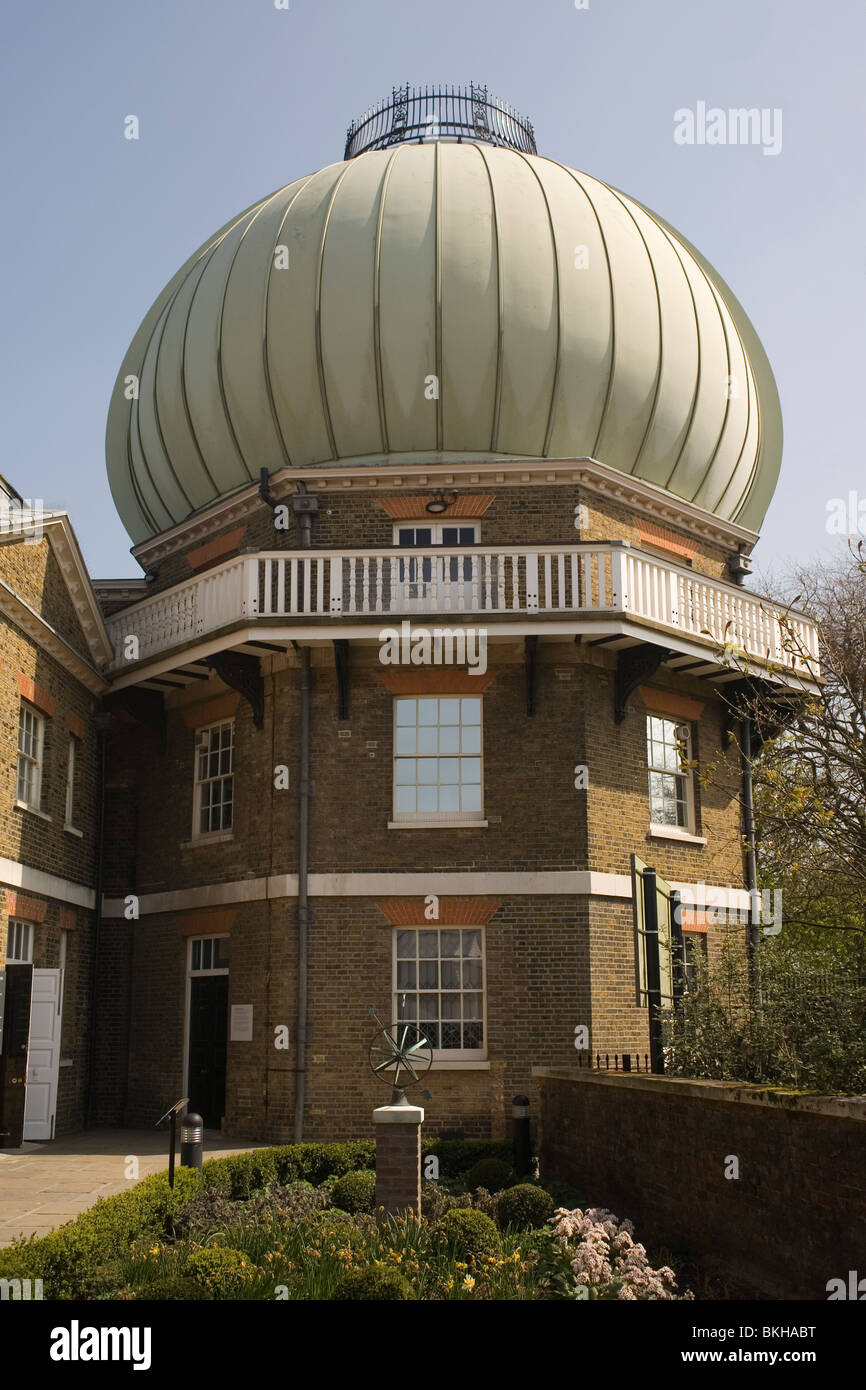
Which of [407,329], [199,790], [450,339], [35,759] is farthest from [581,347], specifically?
[35,759]

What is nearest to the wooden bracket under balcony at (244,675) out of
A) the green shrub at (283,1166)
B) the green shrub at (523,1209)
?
the green shrub at (283,1166)

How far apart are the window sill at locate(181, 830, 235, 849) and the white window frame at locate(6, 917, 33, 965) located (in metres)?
2.69

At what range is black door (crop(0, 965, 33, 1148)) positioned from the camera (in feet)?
54.7

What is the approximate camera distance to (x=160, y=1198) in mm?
11664

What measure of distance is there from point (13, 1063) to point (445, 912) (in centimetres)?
568

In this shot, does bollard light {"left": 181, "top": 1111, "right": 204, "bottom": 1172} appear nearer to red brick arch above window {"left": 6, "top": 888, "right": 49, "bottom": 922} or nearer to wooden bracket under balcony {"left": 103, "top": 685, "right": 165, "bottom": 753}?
red brick arch above window {"left": 6, "top": 888, "right": 49, "bottom": 922}

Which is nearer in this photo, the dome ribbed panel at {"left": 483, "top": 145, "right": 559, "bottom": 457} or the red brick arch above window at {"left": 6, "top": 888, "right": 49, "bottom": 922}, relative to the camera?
the red brick arch above window at {"left": 6, "top": 888, "right": 49, "bottom": 922}

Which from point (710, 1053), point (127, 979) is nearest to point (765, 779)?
point (710, 1053)

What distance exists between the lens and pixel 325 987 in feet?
57.4

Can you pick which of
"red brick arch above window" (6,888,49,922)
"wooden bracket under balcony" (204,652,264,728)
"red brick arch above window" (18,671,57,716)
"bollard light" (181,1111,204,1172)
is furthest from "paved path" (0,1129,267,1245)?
"wooden bracket under balcony" (204,652,264,728)

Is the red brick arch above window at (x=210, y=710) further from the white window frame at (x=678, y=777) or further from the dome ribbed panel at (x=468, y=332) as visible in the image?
the white window frame at (x=678, y=777)

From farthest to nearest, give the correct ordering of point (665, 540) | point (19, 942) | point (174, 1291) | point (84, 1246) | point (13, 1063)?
point (665, 540) → point (19, 942) → point (13, 1063) → point (84, 1246) → point (174, 1291)

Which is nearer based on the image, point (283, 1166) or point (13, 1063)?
point (283, 1166)

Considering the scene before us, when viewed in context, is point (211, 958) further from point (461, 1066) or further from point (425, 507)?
point (425, 507)
